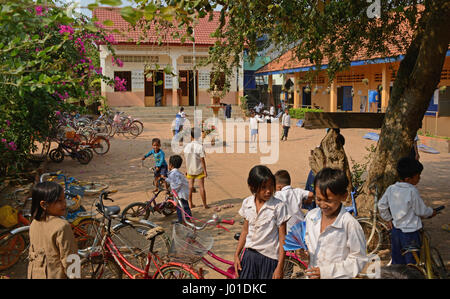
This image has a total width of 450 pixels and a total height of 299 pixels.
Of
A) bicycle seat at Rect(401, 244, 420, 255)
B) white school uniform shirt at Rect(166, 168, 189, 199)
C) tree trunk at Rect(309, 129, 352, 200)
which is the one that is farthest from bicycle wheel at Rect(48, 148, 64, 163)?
bicycle seat at Rect(401, 244, 420, 255)

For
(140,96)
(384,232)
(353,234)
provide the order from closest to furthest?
(353,234) → (384,232) → (140,96)

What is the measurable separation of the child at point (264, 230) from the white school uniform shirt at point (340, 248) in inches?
18.7

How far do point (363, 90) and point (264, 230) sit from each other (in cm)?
2061

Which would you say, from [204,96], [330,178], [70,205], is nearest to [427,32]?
[330,178]

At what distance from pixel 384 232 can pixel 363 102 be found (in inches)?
714

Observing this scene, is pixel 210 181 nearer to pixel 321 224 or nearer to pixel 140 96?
pixel 321 224

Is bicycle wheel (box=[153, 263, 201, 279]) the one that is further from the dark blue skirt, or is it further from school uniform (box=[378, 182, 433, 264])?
school uniform (box=[378, 182, 433, 264])

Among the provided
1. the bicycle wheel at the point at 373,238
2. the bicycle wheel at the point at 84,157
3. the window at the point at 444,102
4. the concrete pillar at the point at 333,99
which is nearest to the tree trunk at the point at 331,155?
the bicycle wheel at the point at 373,238

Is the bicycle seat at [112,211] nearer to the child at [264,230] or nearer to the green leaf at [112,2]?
the child at [264,230]

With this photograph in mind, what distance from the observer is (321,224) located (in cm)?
253

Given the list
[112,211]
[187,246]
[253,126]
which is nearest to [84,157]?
[253,126]

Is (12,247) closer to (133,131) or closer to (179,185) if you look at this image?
(179,185)

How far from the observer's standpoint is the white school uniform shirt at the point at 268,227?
118 inches

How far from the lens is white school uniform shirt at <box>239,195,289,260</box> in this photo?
3.00m
